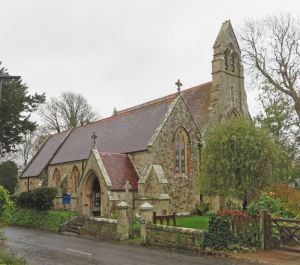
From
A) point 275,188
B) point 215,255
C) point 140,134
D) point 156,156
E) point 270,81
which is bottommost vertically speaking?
point 215,255

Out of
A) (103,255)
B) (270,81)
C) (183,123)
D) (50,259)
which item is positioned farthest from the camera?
(270,81)

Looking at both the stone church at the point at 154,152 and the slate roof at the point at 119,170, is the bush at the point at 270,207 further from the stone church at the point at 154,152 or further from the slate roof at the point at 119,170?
the slate roof at the point at 119,170

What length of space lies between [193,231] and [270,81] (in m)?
21.0

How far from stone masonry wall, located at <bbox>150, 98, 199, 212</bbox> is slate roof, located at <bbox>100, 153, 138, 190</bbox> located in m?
2.06

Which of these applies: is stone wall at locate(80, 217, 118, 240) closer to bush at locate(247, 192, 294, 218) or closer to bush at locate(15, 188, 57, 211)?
bush at locate(15, 188, 57, 211)

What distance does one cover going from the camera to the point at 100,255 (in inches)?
583

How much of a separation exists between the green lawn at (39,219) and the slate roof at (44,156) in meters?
8.86

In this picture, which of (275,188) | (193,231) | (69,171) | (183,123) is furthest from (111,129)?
(193,231)

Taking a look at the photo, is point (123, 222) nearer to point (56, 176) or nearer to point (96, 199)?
point (96, 199)

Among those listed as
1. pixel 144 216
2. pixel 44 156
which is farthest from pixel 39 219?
pixel 44 156

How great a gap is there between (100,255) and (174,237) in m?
3.71

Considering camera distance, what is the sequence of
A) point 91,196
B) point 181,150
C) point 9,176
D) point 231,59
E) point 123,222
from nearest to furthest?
point 123,222 → point 91,196 → point 181,150 → point 231,59 → point 9,176

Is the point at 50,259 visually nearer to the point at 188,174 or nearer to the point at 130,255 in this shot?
the point at 130,255

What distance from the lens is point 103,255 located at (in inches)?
584
